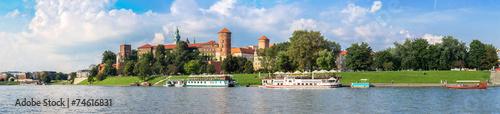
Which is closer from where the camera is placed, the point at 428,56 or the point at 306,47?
the point at 428,56

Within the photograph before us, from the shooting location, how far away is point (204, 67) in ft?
449

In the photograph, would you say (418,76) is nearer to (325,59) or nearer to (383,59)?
(383,59)

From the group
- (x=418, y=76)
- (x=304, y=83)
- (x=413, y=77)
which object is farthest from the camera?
(x=418, y=76)

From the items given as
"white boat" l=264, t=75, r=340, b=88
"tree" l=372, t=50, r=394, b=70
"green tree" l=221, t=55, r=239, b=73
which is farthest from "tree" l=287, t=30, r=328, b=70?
"green tree" l=221, t=55, r=239, b=73

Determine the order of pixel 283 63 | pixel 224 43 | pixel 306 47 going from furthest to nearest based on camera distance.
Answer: pixel 224 43 → pixel 283 63 → pixel 306 47

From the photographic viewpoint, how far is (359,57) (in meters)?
98.1

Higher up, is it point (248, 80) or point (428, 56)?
point (428, 56)

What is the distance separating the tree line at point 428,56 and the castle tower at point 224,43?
8101cm

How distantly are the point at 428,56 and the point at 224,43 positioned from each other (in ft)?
315

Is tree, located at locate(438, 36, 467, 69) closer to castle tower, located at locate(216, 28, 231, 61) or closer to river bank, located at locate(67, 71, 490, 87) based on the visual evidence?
river bank, located at locate(67, 71, 490, 87)

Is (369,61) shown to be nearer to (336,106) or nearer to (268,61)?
(268,61)

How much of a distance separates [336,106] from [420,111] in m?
7.24

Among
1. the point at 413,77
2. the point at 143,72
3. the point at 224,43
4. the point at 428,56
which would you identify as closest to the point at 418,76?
the point at 413,77

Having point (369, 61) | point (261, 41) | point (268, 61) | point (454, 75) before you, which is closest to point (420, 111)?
point (454, 75)
